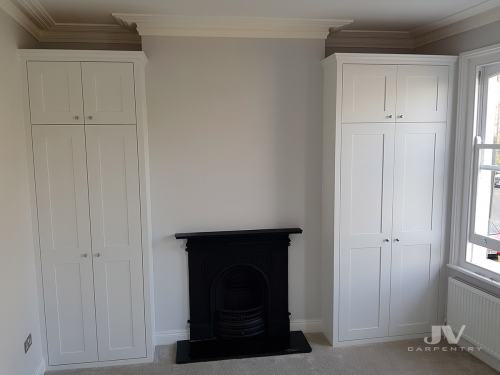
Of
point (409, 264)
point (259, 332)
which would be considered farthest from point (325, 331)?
point (409, 264)

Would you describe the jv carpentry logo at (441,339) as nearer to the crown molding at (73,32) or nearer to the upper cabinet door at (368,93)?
the upper cabinet door at (368,93)

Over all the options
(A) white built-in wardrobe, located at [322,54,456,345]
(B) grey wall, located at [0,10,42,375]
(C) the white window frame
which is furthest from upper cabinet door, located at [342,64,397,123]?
(B) grey wall, located at [0,10,42,375]

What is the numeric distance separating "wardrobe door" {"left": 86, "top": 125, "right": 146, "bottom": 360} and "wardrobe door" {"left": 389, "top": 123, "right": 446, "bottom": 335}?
2055 mm

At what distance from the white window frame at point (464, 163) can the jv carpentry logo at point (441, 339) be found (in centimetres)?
56

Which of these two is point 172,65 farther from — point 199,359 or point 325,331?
point 325,331

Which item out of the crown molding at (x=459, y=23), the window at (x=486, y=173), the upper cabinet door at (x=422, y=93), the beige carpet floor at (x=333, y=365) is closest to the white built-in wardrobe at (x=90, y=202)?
the beige carpet floor at (x=333, y=365)

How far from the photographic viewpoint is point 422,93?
3.20 m

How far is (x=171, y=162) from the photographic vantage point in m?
3.28

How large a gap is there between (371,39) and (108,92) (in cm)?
232

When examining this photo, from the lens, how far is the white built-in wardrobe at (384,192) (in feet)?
10.3

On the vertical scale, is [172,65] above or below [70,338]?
above

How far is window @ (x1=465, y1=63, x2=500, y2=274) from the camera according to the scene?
3.01m

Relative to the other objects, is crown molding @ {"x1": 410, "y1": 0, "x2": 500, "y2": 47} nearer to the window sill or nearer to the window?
the window

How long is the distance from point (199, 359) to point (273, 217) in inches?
50.2
